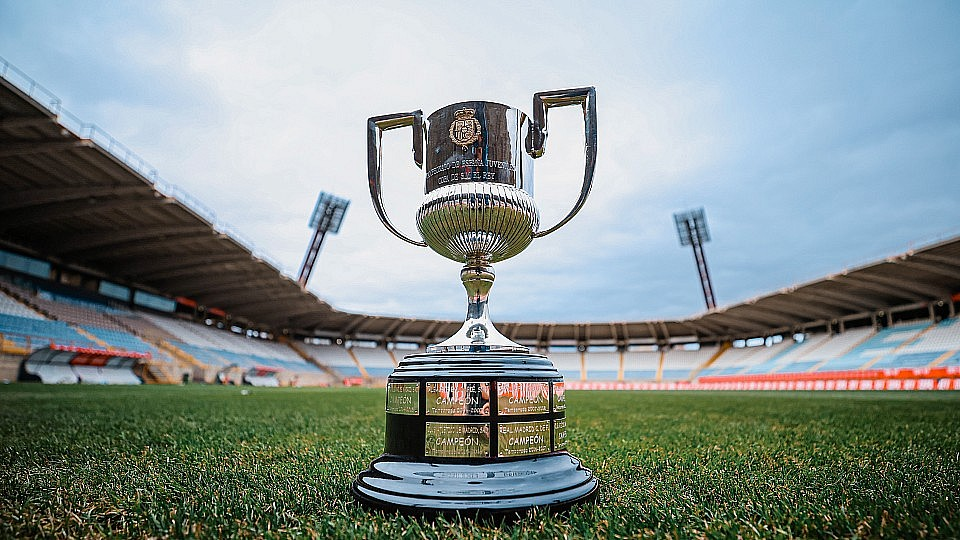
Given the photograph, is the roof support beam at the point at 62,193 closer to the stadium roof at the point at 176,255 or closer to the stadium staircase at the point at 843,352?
the stadium roof at the point at 176,255

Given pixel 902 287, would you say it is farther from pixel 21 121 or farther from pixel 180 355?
pixel 180 355

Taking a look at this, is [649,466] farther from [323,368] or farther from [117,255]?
[323,368]

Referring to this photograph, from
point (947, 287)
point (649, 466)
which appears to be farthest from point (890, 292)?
point (649, 466)

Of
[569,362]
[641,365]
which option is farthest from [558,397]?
[569,362]

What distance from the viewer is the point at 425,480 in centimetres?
142

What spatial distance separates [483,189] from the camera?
1698 millimetres

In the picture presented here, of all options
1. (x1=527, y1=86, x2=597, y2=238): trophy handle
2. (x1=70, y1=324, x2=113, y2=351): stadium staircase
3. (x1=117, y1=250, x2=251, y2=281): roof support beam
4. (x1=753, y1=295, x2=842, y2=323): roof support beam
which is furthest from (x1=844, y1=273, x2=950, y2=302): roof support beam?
(x1=70, y1=324, x2=113, y2=351): stadium staircase

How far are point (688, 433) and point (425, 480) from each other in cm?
292

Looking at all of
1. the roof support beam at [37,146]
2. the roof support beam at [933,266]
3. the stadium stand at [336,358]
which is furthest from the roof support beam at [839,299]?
the stadium stand at [336,358]

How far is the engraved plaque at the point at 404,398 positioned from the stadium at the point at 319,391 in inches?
12.3

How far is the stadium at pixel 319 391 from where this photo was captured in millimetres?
1407

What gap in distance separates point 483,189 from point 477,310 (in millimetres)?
428

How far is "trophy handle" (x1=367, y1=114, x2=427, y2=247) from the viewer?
6.45 ft

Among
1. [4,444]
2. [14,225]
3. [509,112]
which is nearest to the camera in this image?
[509,112]
